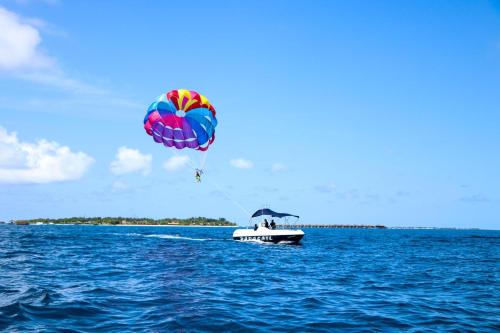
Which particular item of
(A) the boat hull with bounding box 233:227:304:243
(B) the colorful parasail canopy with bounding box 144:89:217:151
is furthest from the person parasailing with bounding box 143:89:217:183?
(A) the boat hull with bounding box 233:227:304:243

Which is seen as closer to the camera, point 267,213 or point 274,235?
point 274,235

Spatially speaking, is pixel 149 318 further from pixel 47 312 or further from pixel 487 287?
pixel 487 287

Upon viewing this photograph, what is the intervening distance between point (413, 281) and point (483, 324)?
8.67 metres

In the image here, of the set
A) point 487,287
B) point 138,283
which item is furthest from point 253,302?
point 487,287

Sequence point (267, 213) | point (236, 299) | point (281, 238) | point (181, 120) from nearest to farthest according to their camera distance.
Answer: point (236, 299), point (181, 120), point (281, 238), point (267, 213)

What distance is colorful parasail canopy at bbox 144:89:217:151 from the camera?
35.9 meters

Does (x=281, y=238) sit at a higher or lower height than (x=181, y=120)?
lower

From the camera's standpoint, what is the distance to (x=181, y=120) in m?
36.8

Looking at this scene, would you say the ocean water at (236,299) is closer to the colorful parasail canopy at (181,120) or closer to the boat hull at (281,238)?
the colorful parasail canopy at (181,120)

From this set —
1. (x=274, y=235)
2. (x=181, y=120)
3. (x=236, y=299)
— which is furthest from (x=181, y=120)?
(x=236, y=299)

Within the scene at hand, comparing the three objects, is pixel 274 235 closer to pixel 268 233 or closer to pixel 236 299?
pixel 268 233

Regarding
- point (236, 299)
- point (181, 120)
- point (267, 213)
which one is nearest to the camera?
point (236, 299)

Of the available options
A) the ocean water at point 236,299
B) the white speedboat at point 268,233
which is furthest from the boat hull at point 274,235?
the ocean water at point 236,299

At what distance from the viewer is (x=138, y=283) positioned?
17922mm
